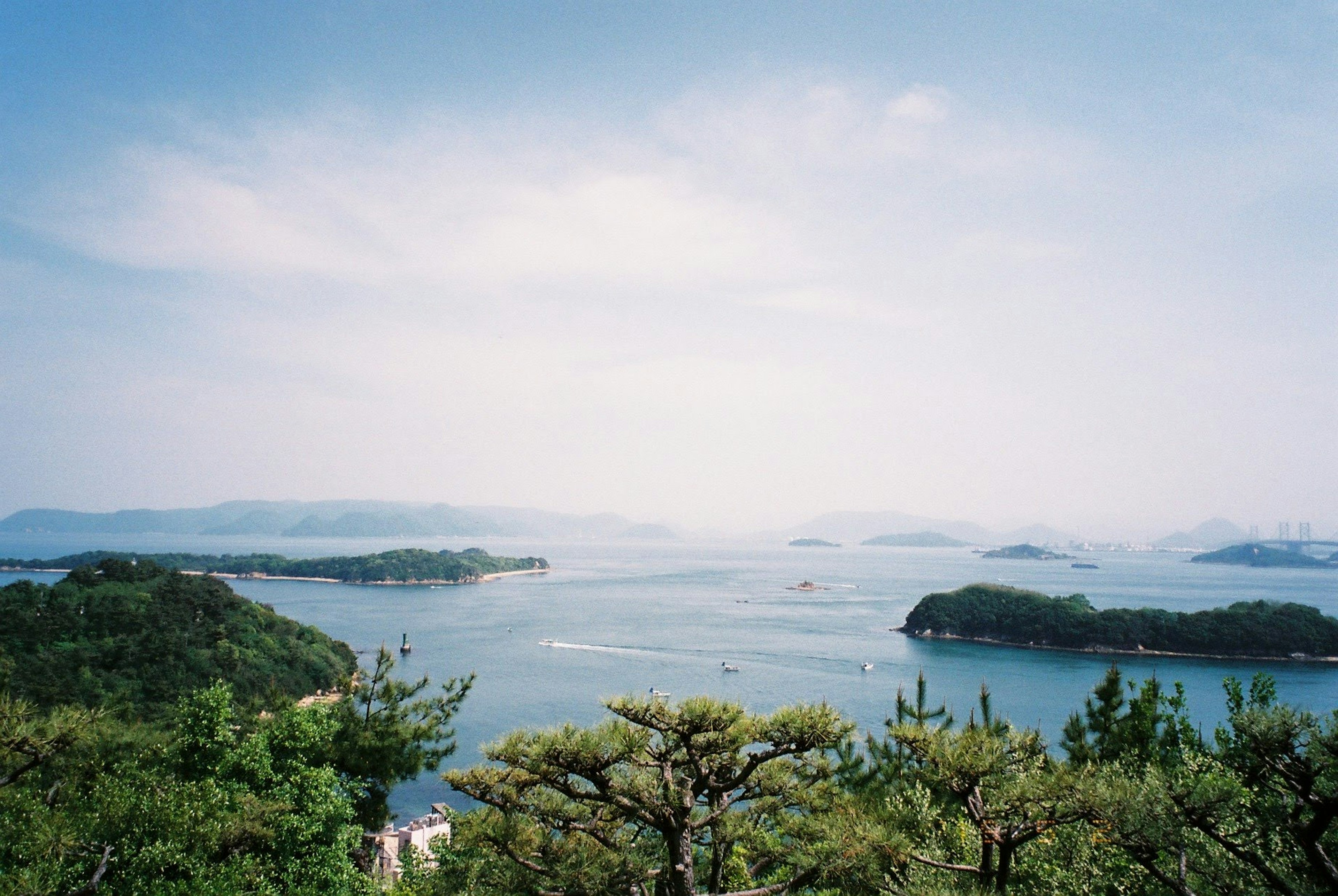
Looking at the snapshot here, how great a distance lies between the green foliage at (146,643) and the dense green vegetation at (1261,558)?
369 feet

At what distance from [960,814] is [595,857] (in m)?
4.27

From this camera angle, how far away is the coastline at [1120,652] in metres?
32.8

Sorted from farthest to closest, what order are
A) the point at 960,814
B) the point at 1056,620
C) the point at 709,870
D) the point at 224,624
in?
the point at 1056,620 → the point at 224,624 → the point at 960,814 → the point at 709,870

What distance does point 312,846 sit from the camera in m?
6.05

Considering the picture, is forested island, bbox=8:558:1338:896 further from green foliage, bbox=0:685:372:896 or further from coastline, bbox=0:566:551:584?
coastline, bbox=0:566:551:584

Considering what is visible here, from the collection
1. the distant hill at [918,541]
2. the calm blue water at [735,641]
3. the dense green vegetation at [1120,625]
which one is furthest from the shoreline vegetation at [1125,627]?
the distant hill at [918,541]

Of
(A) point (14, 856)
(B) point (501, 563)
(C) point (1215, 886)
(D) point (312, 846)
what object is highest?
(C) point (1215, 886)

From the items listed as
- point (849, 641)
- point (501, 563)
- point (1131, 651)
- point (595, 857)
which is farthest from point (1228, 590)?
point (595, 857)

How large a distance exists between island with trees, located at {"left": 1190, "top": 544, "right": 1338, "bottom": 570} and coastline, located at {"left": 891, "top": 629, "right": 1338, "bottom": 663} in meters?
77.2

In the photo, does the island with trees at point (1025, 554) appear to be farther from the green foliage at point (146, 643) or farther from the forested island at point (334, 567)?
the green foliage at point (146, 643)

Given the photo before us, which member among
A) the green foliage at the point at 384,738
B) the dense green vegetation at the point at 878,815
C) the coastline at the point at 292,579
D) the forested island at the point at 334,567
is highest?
the dense green vegetation at the point at 878,815

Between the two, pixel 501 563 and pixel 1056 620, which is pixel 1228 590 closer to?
→ pixel 1056 620

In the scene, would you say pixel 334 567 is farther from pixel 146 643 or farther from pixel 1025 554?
pixel 1025 554

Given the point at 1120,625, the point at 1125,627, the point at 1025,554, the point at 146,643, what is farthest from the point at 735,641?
the point at 1025,554
